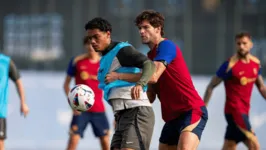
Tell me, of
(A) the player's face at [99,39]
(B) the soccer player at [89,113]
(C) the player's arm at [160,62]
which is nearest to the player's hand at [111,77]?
(C) the player's arm at [160,62]

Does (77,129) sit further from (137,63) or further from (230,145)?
(137,63)

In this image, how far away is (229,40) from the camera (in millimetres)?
19797

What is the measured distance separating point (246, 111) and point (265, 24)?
10016 millimetres

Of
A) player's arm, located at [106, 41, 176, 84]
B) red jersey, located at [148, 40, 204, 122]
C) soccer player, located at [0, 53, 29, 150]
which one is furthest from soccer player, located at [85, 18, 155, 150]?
soccer player, located at [0, 53, 29, 150]

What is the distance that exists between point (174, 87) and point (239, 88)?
3.38m

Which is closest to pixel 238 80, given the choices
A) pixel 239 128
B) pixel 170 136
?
pixel 239 128

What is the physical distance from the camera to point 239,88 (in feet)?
33.3

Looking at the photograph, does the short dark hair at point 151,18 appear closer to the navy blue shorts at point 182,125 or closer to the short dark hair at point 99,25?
the short dark hair at point 99,25

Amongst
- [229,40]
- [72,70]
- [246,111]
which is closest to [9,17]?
[229,40]

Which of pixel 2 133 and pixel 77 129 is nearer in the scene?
pixel 2 133

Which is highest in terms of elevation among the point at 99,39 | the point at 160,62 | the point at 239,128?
the point at 99,39

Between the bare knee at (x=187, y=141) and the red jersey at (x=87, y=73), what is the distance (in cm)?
440

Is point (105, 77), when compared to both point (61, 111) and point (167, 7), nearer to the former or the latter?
point (61, 111)

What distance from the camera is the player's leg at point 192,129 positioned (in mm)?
6801
